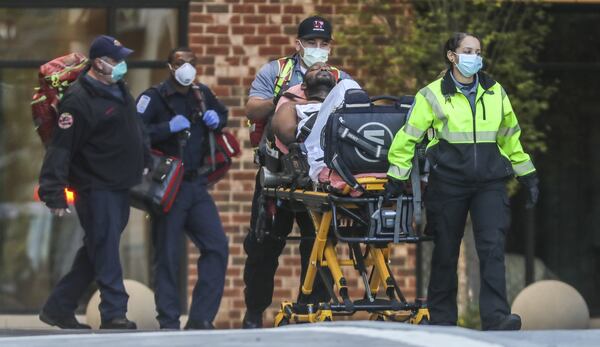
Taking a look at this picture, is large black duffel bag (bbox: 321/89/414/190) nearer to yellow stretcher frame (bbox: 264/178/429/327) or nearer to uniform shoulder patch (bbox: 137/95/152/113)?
yellow stretcher frame (bbox: 264/178/429/327)

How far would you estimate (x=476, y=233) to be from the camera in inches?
441

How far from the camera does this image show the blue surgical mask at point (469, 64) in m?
11.1

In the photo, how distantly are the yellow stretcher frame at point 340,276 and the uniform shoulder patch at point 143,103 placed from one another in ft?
5.67

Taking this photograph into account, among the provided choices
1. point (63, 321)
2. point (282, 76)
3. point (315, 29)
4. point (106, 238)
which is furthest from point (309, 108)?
point (63, 321)

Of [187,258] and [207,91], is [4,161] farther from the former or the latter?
[207,91]

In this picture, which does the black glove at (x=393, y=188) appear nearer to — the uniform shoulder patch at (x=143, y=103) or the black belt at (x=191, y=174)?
the black belt at (x=191, y=174)

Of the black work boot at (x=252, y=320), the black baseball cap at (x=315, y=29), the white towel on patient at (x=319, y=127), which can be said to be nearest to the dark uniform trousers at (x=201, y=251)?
the black work boot at (x=252, y=320)

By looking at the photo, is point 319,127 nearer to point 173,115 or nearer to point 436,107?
point 436,107

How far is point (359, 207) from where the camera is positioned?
10828 mm

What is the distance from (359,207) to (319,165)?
36cm

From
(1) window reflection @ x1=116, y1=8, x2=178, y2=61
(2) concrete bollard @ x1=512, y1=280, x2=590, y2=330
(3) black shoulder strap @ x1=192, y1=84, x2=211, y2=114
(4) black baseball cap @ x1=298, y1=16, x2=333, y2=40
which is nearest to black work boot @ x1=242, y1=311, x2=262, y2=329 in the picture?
(3) black shoulder strap @ x1=192, y1=84, x2=211, y2=114

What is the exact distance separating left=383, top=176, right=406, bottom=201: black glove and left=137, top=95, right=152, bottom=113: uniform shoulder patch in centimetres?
273

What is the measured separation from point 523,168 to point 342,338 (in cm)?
296

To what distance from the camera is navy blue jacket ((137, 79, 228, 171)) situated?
42.0 ft
